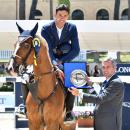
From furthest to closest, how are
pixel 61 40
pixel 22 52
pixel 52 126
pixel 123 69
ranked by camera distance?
pixel 123 69 → pixel 61 40 → pixel 52 126 → pixel 22 52

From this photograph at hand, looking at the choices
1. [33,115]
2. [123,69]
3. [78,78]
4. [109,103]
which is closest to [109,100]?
[109,103]

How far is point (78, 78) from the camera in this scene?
5105 millimetres

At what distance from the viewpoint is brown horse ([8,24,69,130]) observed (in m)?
5.86

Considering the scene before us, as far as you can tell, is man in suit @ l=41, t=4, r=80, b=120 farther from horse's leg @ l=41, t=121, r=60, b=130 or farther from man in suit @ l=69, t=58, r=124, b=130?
man in suit @ l=69, t=58, r=124, b=130

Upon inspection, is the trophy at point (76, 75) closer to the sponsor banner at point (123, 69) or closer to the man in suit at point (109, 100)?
the man in suit at point (109, 100)

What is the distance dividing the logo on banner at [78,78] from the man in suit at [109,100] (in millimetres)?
87

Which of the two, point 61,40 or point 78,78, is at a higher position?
point 61,40

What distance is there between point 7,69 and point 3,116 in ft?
22.9

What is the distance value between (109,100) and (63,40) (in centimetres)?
193

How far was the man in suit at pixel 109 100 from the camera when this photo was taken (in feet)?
16.2

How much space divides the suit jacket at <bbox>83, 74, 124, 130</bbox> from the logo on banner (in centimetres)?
14

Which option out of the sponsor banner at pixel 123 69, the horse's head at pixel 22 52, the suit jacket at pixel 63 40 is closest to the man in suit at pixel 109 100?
the horse's head at pixel 22 52

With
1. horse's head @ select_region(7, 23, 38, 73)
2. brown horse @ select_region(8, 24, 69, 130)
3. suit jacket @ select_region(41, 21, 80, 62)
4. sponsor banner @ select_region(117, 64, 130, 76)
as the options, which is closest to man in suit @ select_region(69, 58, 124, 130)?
horse's head @ select_region(7, 23, 38, 73)

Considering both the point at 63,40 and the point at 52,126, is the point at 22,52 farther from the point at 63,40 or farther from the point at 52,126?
the point at 63,40
